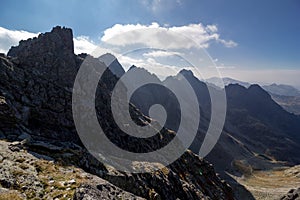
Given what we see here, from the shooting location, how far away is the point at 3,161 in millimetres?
20016

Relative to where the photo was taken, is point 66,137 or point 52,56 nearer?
point 66,137

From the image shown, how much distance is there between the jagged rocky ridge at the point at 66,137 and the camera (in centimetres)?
2670

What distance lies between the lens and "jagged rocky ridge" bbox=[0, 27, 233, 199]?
2670cm

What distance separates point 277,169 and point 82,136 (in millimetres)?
203009

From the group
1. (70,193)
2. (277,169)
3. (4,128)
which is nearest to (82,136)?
(4,128)

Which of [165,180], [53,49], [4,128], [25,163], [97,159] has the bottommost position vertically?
[165,180]

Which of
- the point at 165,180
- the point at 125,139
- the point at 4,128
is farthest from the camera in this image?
the point at 125,139

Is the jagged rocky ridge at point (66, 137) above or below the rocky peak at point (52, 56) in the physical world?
below

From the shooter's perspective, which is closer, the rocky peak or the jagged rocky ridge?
the jagged rocky ridge

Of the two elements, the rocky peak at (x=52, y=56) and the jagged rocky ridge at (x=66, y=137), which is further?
the rocky peak at (x=52, y=56)

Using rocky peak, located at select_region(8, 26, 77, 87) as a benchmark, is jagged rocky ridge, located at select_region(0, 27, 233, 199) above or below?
below

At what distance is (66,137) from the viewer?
39.5m

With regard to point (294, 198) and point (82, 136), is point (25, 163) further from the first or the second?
point (294, 198)

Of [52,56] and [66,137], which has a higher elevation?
[52,56]
